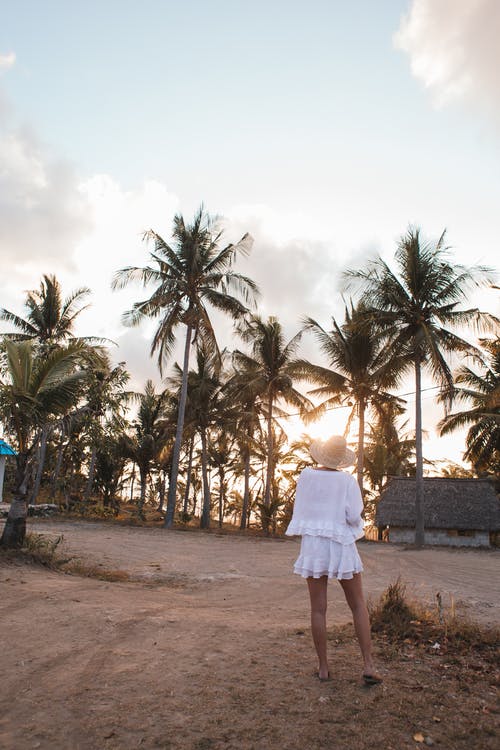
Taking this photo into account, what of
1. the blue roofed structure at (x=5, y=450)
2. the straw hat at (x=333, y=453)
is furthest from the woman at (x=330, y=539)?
the blue roofed structure at (x=5, y=450)

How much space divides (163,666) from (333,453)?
1952mm

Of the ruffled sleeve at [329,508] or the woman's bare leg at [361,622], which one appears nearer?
the woman's bare leg at [361,622]

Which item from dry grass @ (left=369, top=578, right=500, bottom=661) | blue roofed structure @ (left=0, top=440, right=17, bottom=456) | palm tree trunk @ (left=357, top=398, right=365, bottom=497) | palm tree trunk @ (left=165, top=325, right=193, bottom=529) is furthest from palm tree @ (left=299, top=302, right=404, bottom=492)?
dry grass @ (left=369, top=578, right=500, bottom=661)

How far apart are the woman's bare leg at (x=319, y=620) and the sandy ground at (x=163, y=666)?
0.15 m

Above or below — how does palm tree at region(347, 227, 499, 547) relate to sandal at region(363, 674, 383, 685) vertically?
above

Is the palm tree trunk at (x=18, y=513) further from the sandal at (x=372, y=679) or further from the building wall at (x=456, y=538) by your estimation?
the building wall at (x=456, y=538)

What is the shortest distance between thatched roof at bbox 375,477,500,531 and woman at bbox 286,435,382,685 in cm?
2321

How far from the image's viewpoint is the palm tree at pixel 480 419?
2828 centimetres

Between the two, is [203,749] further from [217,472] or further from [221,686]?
[217,472]

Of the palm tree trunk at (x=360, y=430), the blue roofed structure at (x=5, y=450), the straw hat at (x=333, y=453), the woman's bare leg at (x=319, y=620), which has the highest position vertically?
the palm tree trunk at (x=360, y=430)

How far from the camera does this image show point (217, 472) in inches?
1650

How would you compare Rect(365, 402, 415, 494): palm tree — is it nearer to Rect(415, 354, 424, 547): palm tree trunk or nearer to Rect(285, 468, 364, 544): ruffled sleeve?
Rect(415, 354, 424, 547): palm tree trunk

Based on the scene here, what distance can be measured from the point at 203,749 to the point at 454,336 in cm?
2096

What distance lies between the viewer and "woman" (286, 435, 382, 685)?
366 cm
